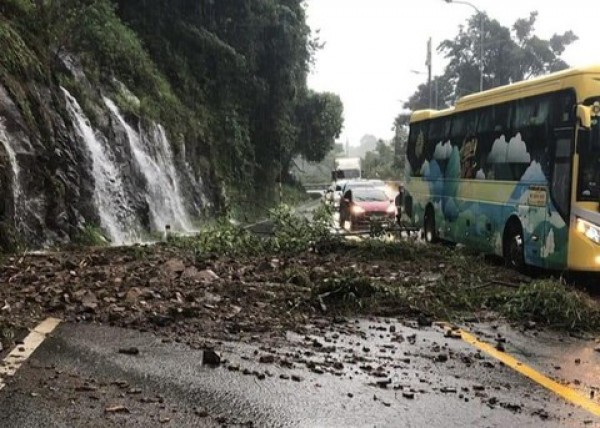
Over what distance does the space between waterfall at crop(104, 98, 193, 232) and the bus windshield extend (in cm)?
1388

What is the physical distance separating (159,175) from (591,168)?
16.2 metres

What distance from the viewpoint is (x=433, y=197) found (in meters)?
17.8

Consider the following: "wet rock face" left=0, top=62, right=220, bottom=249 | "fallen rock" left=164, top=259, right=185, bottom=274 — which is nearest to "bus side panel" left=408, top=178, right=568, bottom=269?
"fallen rock" left=164, top=259, right=185, bottom=274

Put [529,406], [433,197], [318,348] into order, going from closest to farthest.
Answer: [529,406]
[318,348]
[433,197]

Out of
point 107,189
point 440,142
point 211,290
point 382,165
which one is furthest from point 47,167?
point 382,165

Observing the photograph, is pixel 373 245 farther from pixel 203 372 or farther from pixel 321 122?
pixel 321 122

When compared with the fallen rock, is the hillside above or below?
above

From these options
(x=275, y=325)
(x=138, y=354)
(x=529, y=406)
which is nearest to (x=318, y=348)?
(x=275, y=325)

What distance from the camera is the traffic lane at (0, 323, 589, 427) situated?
15.7 ft

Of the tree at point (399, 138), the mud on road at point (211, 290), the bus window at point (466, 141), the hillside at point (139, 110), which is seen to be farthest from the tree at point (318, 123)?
the mud on road at point (211, 290)

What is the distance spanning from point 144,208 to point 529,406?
55.4ft

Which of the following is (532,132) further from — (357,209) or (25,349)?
(357,209)

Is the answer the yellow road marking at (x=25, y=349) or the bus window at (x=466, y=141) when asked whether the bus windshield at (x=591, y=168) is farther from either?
the yellow road marking at (x=25, y=349)

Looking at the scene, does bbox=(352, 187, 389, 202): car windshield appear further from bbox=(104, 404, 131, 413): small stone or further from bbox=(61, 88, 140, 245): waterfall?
bbox=(104, 404, 131, 413): small stone
